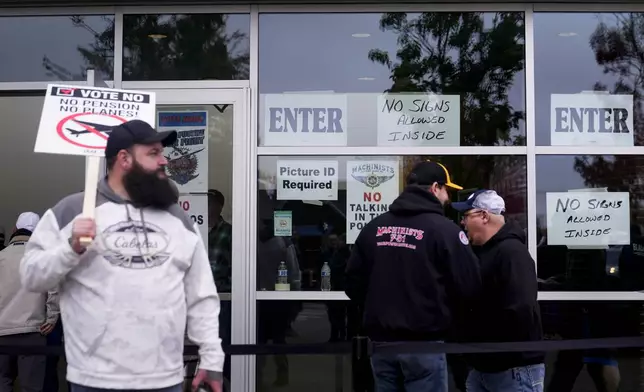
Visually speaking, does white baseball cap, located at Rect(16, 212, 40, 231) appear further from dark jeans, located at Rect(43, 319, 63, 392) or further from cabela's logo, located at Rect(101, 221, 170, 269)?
cabela's logo, located at Rect(101, 221, 170, 269)

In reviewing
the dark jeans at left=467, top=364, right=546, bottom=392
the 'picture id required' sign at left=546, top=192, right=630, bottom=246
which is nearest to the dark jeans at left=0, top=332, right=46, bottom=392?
the dark jeans at left=467, top=364, right=546, bottom=392

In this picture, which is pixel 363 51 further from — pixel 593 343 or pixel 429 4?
pixel 593 343

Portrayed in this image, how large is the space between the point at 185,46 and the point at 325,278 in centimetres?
234

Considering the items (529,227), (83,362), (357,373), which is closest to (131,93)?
(83,362)

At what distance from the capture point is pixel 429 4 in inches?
237

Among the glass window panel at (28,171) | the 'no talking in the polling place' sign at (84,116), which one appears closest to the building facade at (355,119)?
the 'no talking in the polling place' sign at (84,116)

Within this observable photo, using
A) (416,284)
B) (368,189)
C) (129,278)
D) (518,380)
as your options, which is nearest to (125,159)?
(129,278)

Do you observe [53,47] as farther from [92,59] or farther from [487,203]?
[487,203]

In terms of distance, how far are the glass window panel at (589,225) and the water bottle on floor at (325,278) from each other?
1777 mm

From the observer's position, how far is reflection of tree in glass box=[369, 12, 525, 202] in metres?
6.09

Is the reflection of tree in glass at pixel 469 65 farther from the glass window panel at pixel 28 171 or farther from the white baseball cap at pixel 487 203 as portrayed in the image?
the glass window panel at pixel 28 171

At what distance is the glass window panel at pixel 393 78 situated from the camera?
20.0ft

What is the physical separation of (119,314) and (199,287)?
386 mm

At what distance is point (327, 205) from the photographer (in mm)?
6043
